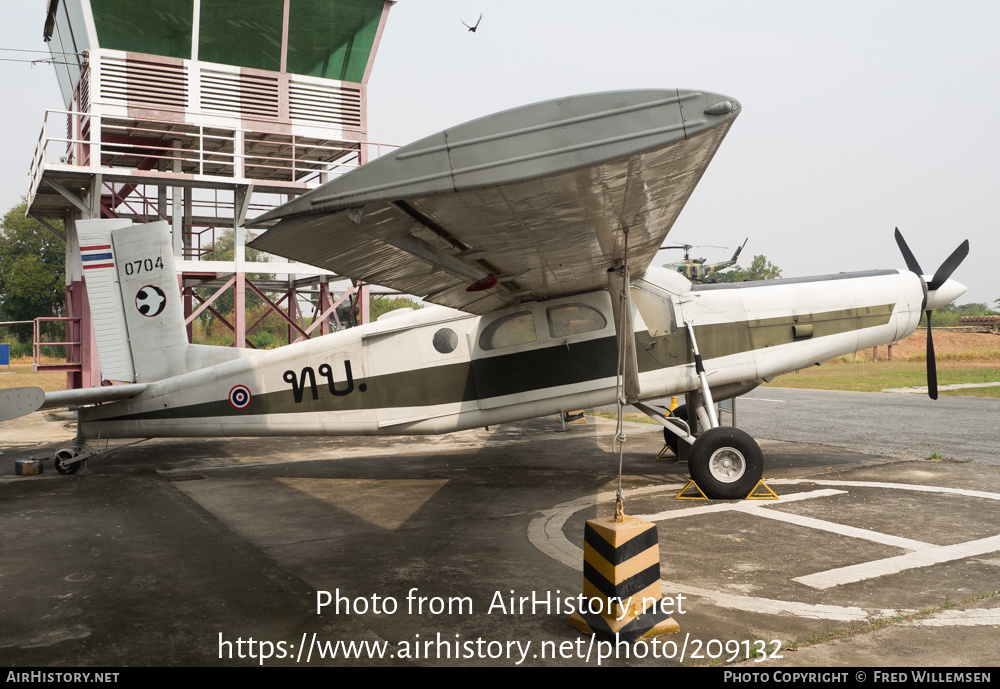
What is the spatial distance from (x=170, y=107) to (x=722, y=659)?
17.6 m

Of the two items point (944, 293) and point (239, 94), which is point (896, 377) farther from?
point (239, 94)

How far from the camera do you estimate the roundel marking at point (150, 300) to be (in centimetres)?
1120

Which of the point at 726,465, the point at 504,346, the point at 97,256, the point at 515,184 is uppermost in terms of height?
the point at 97,256

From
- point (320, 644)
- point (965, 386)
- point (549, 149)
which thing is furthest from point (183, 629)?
point (965, 386)

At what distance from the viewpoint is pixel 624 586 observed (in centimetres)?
435

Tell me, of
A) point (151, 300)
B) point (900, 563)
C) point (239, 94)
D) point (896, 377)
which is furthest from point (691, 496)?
point (896, 377)

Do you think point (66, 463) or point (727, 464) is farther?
point (66, 463)

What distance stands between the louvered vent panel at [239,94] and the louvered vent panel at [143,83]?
55 cm

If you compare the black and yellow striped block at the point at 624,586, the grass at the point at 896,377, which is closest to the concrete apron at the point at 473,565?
the black and yellow striped block at the point at 624,586

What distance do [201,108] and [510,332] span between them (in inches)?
475

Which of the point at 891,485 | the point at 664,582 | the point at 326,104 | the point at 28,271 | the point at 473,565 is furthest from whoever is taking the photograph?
the point at 28,271

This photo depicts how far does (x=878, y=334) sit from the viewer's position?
31.7 ft

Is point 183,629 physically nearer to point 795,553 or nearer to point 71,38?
point 795,553

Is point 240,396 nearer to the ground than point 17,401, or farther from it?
nearer to the ground
